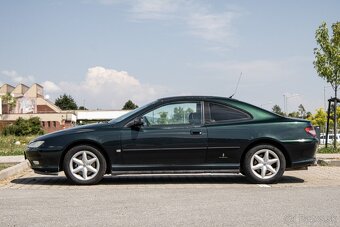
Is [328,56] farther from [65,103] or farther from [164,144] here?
[65,103]

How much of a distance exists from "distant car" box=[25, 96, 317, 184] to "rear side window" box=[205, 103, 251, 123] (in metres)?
0.02

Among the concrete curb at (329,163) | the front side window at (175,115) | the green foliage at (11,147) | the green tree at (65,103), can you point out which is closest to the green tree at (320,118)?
the green foliage at (11,147)

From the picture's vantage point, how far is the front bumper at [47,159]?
861 centimetres

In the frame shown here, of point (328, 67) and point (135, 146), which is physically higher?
point (328, 67)

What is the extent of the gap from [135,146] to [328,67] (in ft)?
40.7

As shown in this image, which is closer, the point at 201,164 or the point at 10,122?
the point at 201,164

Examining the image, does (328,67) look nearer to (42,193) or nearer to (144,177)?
(144,177)

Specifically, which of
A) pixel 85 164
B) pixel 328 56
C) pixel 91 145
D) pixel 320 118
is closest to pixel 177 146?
pixel 91 145

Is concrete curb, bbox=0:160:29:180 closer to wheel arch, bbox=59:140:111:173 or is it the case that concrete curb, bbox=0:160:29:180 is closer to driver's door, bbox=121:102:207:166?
wheel arch, bbox=59:140:111:173

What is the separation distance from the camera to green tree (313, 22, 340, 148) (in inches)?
749

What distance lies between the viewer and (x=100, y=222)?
211 inches

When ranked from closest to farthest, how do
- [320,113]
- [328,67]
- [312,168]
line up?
[312,168]
[328,67]
[320,113]

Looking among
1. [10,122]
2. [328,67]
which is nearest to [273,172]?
[328,67]

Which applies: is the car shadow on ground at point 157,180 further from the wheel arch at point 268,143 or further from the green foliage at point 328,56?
the green foliage at point 328,56
